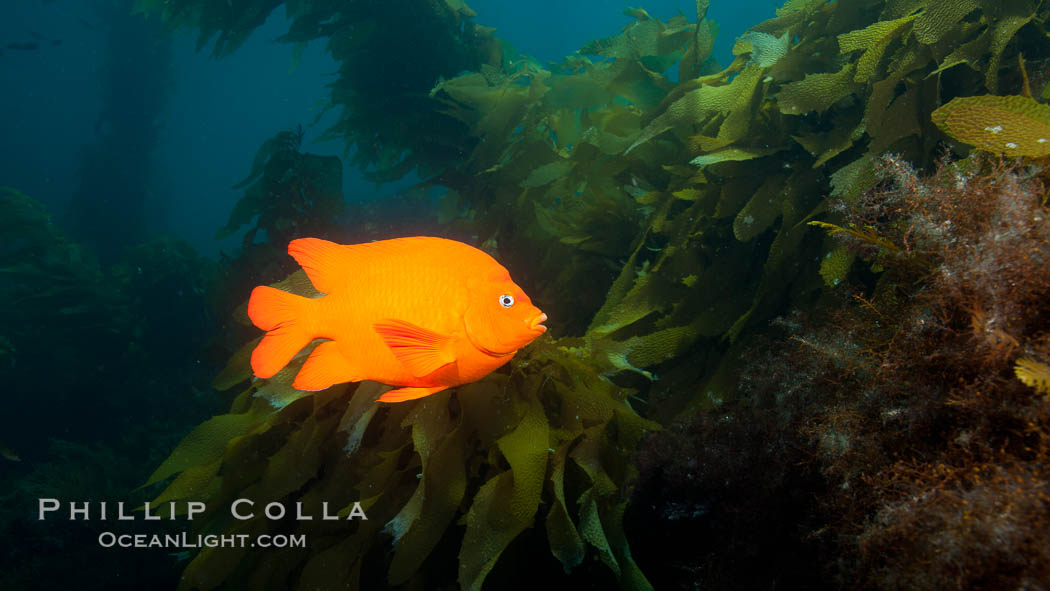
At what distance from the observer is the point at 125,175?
60.2 ft

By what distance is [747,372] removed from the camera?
145 cm

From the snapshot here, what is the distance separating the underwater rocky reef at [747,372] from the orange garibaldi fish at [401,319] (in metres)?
0.50

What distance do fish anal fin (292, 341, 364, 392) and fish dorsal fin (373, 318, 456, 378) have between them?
0.50 ft

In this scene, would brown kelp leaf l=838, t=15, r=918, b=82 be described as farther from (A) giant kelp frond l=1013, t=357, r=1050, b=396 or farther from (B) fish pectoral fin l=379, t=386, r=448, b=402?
(B) fish pectoral fin l=379, t=386, r=448, b=402

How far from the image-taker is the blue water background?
1671 inches

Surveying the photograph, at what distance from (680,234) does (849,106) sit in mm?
893

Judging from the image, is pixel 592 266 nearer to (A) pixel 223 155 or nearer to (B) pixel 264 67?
(B) pixel 264 67

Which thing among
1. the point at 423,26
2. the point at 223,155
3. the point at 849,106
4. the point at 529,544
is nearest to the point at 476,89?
the point at 423,26

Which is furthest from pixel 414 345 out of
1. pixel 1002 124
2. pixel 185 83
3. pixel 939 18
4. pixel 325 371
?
pixel 185 83

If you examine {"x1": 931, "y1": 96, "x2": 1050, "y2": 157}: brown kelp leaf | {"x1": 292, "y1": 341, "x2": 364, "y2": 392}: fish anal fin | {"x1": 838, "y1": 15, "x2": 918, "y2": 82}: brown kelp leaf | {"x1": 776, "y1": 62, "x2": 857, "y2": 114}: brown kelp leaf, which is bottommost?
{"x1": 292, "y1": 341, "x2": 364, "y2": 392}: fish anal fin

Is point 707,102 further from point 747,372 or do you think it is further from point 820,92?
point 747,372

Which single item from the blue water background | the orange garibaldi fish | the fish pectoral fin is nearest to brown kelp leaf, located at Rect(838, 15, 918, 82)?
the orange garibaldi fish

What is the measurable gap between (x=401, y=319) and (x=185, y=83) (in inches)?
3988

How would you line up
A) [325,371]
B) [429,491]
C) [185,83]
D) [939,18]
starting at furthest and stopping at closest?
[185,83] < [939,18] < [429,491] < [325,371]
